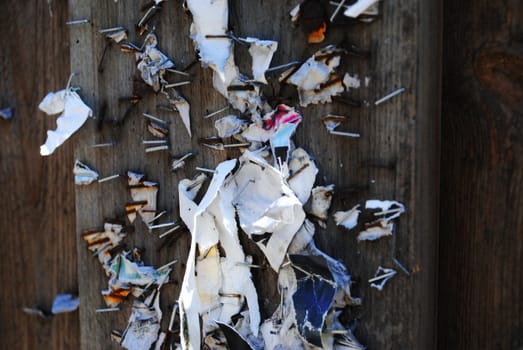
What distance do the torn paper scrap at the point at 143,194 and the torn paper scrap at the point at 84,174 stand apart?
0.22 feet

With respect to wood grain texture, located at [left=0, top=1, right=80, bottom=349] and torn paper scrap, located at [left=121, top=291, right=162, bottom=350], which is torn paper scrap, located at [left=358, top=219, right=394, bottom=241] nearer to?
torn paper scrap, located at [left=121, top=291, right=162, bottom=350]

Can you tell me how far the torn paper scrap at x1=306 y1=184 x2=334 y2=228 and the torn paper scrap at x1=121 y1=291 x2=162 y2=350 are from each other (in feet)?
0.90

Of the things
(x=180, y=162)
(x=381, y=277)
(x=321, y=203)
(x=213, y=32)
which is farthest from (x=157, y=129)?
(x=381, y=277)

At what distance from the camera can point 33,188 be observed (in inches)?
38.9

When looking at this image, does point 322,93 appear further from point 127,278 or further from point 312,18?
point 127,278

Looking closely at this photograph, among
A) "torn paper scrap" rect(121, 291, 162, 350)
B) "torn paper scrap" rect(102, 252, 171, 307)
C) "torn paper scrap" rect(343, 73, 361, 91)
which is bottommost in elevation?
"torn paper scrap" rect(121, 291, 162, 350)

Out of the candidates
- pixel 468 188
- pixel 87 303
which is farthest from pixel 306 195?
pixel 87 303

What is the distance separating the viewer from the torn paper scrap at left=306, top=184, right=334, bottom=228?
2.24 feet

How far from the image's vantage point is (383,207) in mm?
655

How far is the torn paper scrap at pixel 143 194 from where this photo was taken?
0.80 m

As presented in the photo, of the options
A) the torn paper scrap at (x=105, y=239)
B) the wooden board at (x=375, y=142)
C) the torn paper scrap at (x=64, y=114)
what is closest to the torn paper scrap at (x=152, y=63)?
the wooden board at (x=375, y=142)

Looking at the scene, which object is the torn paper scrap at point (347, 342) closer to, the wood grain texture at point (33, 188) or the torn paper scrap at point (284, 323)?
the torn paper scrap at point (284, 323)

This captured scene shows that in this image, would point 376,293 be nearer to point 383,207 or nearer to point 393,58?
point 383,207

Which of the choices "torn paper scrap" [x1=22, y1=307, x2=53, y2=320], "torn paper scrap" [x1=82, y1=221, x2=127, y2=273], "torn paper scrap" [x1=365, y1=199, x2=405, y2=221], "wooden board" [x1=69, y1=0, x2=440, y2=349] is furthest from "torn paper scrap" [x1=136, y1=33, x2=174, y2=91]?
"torn paper scrap" [x1=22, y1=307, x2=53, y2=320]
